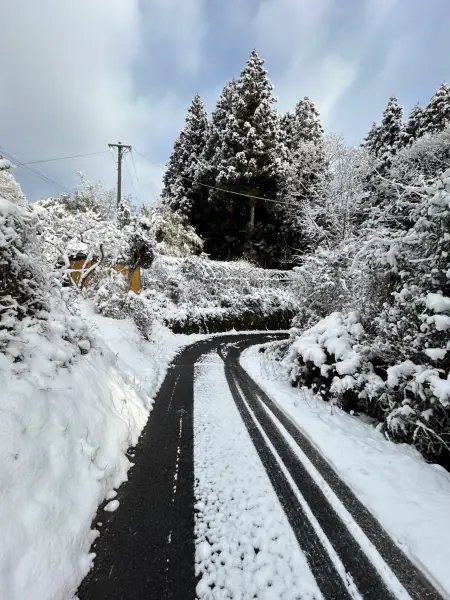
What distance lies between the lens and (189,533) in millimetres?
2781

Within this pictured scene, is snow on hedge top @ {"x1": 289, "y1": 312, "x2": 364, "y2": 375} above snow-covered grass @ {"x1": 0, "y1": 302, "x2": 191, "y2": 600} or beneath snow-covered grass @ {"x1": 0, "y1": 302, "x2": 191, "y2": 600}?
above

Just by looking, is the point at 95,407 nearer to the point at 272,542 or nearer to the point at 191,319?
the point at 272,542

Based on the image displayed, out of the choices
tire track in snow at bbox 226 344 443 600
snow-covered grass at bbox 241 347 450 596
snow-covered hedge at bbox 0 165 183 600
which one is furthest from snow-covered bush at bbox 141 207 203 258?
tire track in snow at bbox 226 344 443 600

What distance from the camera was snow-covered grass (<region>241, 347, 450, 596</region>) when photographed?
2.74 metres

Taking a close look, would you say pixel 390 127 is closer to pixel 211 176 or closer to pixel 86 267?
pixel 211 176

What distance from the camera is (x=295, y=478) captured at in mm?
3703

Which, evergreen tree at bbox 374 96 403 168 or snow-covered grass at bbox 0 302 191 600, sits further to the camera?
evergreen tree at bbox 374 96 403 168

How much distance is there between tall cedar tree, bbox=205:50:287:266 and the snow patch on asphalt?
21362mm

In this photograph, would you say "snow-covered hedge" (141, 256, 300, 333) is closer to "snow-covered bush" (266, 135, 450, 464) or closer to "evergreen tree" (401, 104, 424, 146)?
"snow-covered bush" (266, 135, 450, 464)

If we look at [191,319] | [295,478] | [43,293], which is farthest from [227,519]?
[191,319]

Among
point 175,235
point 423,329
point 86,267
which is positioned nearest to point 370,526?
point 423,329

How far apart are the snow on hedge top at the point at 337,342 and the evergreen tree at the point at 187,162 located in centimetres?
2062

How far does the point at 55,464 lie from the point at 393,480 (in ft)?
11.8

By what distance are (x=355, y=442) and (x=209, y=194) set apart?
23.6m
